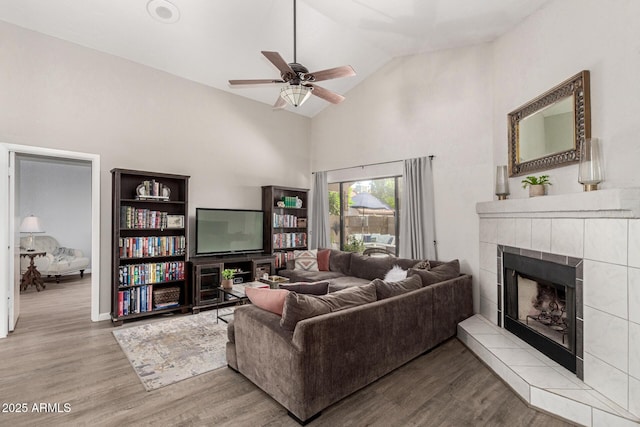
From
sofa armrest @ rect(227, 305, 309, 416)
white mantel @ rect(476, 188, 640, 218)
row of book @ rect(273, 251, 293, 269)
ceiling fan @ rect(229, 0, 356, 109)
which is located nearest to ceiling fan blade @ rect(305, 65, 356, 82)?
ceiling fan @ rect(229, 0, 356, 109)

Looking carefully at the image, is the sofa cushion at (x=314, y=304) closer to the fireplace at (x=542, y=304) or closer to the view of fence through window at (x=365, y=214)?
the fireplace at (x=542, y=304)

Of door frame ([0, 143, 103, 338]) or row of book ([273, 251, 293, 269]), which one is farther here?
row of book ([273, 251, 293, 269])

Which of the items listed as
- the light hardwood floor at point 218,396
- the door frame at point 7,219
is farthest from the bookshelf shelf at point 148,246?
the light hardwood floor at point 218,396

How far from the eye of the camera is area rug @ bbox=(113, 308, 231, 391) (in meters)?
2.91

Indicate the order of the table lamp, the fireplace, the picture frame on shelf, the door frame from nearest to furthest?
the fireplace, the door frame, the picture frame on shelf, the table lamp

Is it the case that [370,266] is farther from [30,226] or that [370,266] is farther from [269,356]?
[30,226]

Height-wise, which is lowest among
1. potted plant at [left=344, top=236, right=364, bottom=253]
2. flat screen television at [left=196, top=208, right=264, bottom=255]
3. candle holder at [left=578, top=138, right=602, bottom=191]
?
potted plant at [left=344, top=236, right=364, bottom=253]

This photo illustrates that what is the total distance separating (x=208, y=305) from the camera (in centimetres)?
489

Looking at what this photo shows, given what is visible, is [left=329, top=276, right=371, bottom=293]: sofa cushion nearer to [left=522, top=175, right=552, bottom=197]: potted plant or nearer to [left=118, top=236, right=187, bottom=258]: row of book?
[left=118, top=236, right=187, bottom=258]: row of book

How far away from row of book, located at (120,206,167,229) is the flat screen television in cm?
56

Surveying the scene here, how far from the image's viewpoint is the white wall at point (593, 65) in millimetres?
2330

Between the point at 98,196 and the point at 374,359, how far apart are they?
4126mm

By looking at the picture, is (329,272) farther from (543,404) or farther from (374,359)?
(543,404)

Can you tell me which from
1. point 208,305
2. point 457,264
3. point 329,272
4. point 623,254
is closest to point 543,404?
point 623,254
